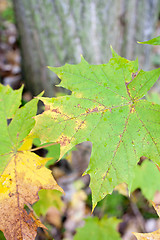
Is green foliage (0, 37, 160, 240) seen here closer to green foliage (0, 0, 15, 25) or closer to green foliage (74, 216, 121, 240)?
green foliage (74, 216, 121, 240)

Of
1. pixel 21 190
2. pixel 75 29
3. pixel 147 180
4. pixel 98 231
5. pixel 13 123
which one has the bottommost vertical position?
pixel 98 231

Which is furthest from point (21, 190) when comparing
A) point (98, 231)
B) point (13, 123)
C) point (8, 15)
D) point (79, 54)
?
point (8, 15)

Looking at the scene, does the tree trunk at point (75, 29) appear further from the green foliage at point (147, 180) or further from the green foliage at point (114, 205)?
the green foliage at point (114, 205)

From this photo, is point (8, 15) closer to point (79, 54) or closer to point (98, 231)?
point (79, 54)

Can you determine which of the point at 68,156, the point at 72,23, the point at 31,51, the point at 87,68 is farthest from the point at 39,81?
the point at 87,68

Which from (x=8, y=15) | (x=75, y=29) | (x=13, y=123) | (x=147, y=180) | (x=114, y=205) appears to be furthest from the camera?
(x=8, y=15)

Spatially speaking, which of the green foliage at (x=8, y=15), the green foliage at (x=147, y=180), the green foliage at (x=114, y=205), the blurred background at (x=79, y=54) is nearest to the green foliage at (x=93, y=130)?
the blurred background at (x=79, y=54)
